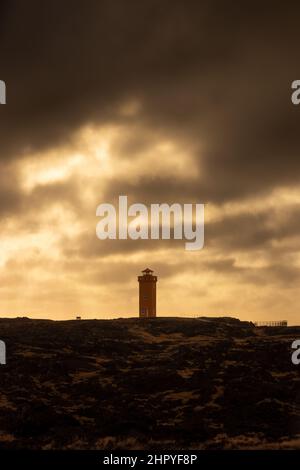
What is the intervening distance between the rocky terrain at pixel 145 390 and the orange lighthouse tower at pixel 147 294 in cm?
1754

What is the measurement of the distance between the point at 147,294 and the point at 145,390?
38613 millimetres

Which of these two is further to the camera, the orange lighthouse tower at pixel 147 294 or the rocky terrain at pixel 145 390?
the orange lighthouse tower at pixel 147 294

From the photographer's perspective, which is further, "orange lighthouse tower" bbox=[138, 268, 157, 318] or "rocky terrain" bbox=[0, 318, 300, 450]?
"orange lighthouse tower" bbox=[138, 268, 157, 318]

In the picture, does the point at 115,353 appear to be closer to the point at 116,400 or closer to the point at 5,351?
the point at 5,351

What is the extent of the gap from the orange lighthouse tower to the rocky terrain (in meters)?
17.5

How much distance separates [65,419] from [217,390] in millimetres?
10680

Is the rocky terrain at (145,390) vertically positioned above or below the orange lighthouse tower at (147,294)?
below

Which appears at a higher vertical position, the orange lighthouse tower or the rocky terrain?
the orange lighthouse tower

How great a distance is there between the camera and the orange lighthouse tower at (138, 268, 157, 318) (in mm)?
82125

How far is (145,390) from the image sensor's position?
146ft

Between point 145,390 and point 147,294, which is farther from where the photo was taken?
point 147,294

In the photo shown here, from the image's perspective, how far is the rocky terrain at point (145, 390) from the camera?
115ft
